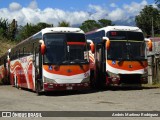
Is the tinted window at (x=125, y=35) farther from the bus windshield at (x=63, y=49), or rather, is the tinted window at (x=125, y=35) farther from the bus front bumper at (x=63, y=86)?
the bus front bumper at (x=63, y=86)

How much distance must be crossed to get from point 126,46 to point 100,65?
6.84ft

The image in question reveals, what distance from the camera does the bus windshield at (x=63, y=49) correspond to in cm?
2150

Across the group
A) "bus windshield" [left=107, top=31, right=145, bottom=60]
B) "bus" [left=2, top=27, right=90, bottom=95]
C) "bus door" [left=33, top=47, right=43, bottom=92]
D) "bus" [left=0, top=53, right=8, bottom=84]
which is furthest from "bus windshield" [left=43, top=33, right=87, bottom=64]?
"bus" [left=0, top=53, right=8, bottom=84]

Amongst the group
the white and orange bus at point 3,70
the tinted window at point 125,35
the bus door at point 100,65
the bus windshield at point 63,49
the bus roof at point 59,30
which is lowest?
the white and orange bus at point 3,70

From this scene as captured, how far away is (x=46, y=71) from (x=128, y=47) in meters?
5.08

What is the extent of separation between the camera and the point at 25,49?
2664cm

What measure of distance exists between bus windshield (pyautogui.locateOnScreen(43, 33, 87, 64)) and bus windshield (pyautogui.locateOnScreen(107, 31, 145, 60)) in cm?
230

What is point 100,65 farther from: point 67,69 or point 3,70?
point 3,70

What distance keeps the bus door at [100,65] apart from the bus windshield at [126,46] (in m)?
0.80

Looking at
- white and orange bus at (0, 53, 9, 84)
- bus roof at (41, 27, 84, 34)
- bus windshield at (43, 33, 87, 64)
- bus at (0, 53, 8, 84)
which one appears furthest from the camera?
bus at (0, 53, 8, 84)

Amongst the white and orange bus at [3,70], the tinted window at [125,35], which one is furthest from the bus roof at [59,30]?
the white and orange bus at [3,70]

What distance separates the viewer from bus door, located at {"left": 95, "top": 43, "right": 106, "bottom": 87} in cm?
2439

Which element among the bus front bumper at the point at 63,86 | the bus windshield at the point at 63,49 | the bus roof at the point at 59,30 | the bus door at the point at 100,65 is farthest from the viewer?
the bus door at the point at 100,65

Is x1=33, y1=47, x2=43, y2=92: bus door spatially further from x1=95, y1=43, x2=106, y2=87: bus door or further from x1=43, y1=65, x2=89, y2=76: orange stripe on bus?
x1=95, y1=43, x2=106, y2=87: bus door
